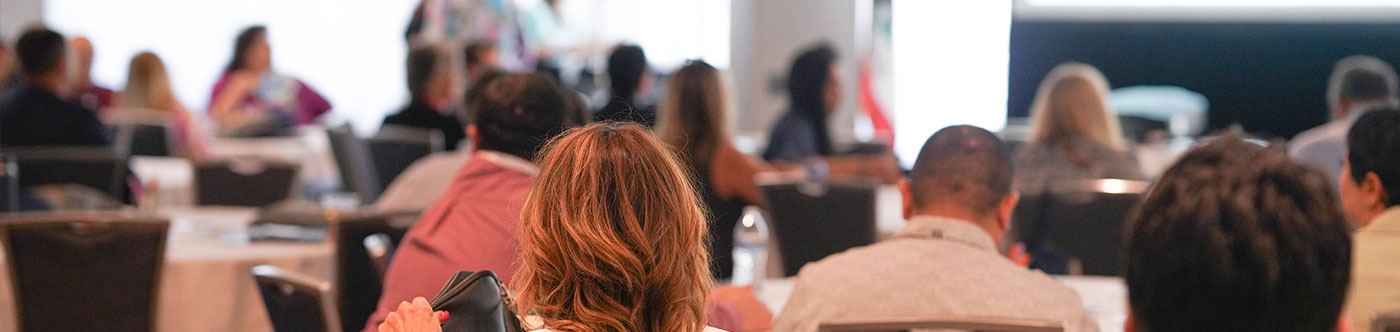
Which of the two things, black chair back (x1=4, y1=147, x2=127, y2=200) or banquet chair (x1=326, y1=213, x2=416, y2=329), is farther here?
black chair back (x1=4, y1=147, x2=127, y2=200)

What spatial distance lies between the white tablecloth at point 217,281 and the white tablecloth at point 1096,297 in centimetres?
127

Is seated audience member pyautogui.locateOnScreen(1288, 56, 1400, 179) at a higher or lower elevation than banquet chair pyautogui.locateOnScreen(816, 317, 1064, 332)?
lower

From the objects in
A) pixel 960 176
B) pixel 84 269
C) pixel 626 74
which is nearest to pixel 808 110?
pixel 626 74

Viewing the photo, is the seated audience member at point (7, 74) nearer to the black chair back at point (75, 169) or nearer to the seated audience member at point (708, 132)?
the black chair back at point (75, 169)

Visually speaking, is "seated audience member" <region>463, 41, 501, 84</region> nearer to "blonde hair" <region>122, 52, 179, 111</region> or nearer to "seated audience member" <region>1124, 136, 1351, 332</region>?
"blonde hair" <region>122, 52, 179, 111</region>

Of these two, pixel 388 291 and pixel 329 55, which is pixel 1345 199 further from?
pixel 329 55

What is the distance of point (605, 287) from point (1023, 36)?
9.77 metres

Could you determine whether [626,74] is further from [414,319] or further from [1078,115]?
[414,319]

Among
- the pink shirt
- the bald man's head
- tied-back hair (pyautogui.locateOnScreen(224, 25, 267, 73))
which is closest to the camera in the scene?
the bald man's head

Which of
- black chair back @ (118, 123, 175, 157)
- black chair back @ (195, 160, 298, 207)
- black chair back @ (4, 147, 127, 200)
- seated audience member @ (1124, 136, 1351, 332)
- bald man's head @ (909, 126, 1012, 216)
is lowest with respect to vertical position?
black chair back @ (118, 123, 175, 157)

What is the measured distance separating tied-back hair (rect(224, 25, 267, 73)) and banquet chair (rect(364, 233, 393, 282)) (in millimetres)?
5117

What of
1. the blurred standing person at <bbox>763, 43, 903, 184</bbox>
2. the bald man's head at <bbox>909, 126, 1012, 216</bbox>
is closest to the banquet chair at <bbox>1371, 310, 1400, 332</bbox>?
the bald man's head at <bbox>909, 126, 1012, 216</bbox>

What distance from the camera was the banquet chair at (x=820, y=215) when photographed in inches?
174

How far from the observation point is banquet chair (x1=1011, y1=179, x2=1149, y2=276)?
425 cm
